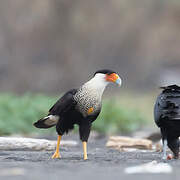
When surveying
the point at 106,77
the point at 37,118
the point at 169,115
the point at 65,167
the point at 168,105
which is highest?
the point at 37,118

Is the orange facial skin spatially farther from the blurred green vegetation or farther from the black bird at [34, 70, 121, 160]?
the blurred green vegetation

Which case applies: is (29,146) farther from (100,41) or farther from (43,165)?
A: (100,41)

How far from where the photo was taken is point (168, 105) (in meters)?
5.65

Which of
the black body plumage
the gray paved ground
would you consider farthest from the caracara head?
the gray paved ground

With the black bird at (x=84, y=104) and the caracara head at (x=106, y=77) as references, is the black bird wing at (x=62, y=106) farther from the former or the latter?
the caracara head at (x=106, y=77)

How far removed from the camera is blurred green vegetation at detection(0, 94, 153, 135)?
34.3 ft

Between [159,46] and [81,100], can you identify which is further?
[159,46]

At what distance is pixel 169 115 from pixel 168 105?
0.38 feet

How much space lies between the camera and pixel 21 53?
86.1 feet

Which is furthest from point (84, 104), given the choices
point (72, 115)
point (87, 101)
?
point (72, 115)

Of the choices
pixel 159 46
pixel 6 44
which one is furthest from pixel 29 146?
pixel 159 46

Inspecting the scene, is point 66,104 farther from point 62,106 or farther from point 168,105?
point 168,105

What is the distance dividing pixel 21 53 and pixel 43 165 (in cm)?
2147

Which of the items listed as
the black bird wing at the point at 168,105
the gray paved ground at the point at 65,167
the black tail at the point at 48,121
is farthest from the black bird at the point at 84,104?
the black bird wing at the point at 168,105
